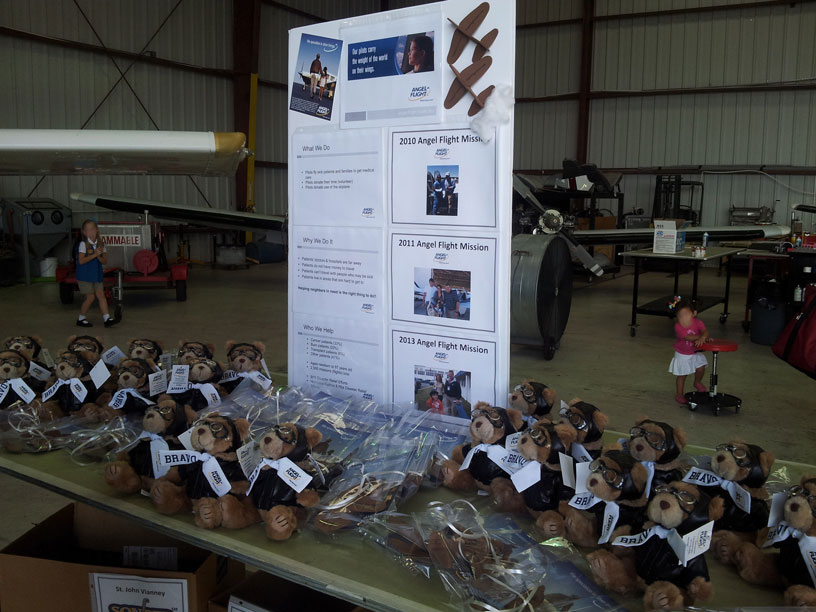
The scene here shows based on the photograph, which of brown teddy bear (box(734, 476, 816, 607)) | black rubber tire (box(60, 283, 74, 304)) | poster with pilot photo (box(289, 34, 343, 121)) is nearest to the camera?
brown teddy bear (box(734, 476, 816, 607))

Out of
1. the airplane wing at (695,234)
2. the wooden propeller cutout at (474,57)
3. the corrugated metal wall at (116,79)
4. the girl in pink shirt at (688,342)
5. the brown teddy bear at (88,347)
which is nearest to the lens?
the wooden propeller cutout at (474,57)

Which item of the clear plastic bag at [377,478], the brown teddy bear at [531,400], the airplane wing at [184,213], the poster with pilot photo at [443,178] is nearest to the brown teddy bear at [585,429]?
the brown teddy bear at [531,400]

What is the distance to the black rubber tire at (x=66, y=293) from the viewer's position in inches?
323

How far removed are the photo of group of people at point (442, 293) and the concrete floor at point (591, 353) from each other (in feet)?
7.47

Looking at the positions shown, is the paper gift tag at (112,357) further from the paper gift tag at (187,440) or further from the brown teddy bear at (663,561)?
A: the brown teddy bear at (663,561)

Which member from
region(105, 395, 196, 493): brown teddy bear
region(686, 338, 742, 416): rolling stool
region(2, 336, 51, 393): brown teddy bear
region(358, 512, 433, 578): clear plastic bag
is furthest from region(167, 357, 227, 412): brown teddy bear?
region(686, 338, 742, 416): rolling stool

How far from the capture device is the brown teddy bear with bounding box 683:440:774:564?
1245 millimetres

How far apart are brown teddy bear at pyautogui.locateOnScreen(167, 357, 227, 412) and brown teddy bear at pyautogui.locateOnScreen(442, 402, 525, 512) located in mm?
739

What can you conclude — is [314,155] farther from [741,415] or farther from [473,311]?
[741,415]

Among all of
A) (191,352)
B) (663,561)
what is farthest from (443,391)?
(191,352)

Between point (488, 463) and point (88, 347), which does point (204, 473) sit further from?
point (88, 347)

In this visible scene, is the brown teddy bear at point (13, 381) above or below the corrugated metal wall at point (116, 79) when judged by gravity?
below

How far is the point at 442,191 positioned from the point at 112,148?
1.39 metres

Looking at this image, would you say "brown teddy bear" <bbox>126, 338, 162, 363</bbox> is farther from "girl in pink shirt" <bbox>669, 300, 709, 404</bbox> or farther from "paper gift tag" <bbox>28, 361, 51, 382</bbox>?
"girl in pink shirt" <bbox>669, 300, 709, 404</bbox>
